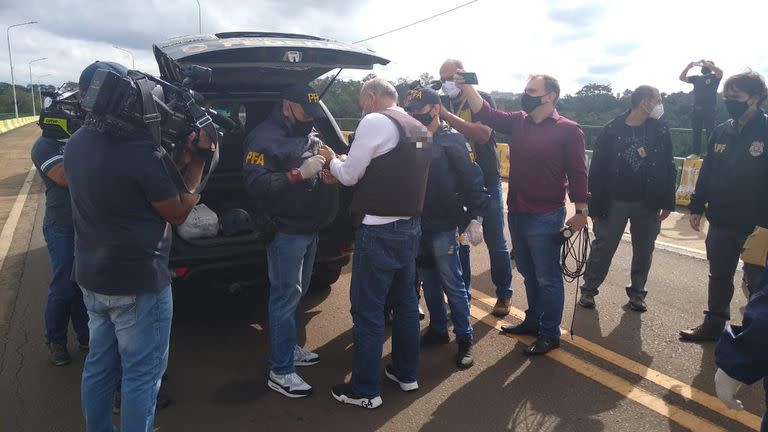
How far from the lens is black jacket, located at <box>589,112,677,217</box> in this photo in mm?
4289

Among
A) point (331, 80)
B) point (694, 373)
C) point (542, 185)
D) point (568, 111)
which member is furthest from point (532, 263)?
point (568, 111)

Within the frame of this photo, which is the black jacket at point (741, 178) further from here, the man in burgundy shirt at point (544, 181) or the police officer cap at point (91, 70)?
the police officer cap at point (91, 70)

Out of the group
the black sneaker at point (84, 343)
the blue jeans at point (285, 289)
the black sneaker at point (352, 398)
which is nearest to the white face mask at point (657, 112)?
the blue jeans at point (285, 289)

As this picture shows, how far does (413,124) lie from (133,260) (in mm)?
1536

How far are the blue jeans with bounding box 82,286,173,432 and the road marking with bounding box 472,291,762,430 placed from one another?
2.85 metres

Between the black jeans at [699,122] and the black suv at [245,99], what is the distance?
7020 mm

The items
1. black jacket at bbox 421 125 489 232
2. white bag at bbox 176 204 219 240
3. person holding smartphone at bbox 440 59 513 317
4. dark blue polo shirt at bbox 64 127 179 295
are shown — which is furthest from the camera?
person holding smartphone at bbox 440 59 513 317

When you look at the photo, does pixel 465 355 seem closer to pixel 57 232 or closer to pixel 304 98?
pixel 304 98

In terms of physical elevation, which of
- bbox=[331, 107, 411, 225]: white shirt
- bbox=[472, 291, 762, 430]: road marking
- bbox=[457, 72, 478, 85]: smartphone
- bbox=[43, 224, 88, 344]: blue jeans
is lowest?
bbox=[472, 291, 762, 430]: road marking

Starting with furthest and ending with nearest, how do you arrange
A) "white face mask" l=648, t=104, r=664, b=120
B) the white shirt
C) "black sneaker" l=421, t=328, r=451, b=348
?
"white face mask" l=648, t=104, r=664, b=120
"black sneaker" l=421, t=328, r=451, b=348
the white shirt

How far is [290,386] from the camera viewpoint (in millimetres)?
3229

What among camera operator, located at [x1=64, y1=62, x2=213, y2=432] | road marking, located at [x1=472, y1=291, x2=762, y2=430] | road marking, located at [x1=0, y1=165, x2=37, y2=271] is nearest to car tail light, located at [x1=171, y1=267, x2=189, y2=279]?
camera operator, located at [x1=64, y1=62, x2=213, y2=432]

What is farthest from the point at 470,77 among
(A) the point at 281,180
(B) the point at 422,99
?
(A) the point at 281,180

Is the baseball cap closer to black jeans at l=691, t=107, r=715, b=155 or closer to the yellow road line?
the yellow road line
